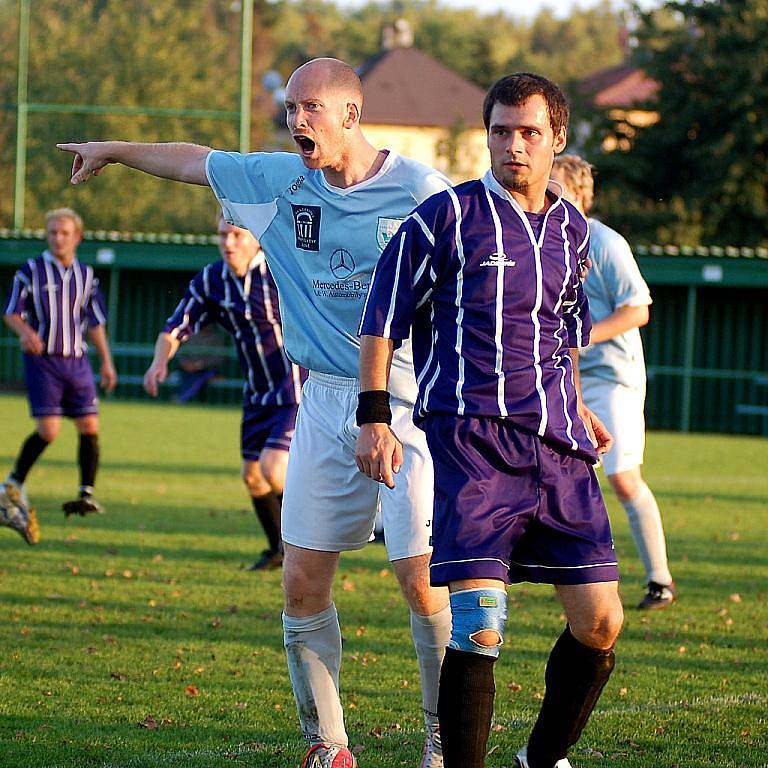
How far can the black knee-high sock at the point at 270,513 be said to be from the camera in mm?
8789

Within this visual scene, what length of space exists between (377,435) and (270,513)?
5008 mm

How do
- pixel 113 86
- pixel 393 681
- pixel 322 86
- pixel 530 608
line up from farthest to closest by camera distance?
pixel 113 86
pixel 530 608
pixel 393 681
pixel 322 86

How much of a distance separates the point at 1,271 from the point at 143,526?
20190mm

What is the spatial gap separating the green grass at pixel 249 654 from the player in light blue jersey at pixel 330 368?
16.9 inches

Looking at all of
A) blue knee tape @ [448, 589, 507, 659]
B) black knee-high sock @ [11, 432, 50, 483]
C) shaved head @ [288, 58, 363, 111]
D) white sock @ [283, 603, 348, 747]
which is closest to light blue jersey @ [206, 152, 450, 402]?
shaved head @ [288, 58, 363, 111]

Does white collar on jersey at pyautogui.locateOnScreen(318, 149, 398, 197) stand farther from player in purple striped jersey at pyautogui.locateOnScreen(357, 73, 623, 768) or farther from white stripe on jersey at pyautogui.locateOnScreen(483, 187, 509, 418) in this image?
white stripe on jersey at pyautogui.locateOnScreen(483, 187, 509, 418)

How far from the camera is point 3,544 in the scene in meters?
9.21

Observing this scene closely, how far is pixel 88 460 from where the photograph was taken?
1100 centimetres

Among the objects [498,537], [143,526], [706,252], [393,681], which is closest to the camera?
[498,537]

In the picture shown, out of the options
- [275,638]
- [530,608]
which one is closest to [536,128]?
[275,638]

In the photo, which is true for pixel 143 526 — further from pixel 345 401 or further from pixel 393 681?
pixel 345 401

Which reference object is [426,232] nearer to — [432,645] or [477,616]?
[477,616]

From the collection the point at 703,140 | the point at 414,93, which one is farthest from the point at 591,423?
the point at 414,93

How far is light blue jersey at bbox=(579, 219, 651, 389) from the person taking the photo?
7.29 metres
